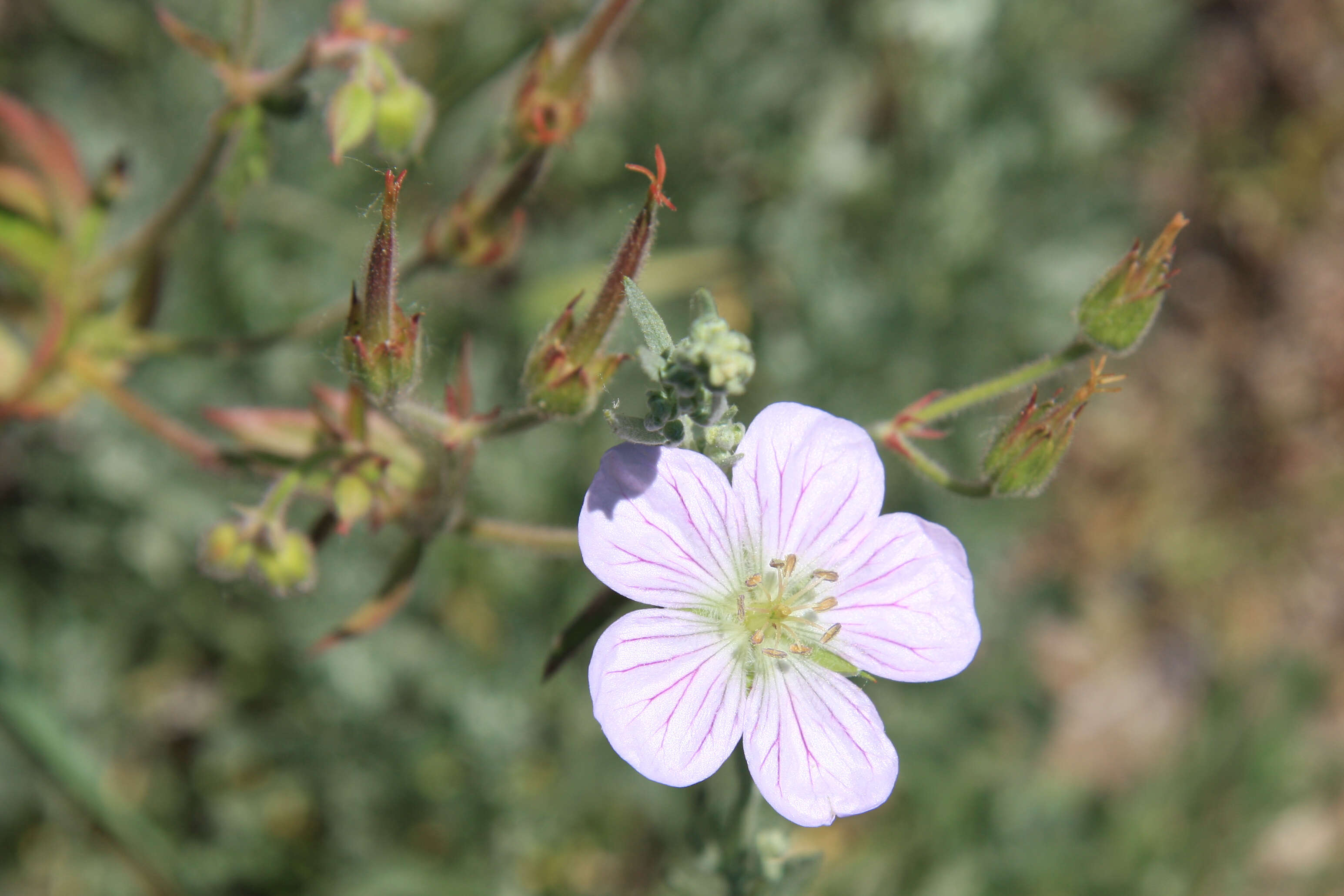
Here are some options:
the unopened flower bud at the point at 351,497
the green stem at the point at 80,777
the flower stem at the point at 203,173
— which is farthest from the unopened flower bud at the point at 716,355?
the green stem at the point at 80,777

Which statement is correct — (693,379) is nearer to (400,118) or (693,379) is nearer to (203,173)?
(400,118)

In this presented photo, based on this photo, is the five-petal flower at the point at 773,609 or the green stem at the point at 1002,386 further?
the green stem at the point at 1002,386

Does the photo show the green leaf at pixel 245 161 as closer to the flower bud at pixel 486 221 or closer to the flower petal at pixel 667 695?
the flower bud at pixel 486 221

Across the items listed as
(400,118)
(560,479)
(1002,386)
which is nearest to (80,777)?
(560,479)

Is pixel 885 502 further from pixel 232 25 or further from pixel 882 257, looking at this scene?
pixel 232 25

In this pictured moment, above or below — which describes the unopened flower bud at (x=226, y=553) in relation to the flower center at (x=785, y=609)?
below

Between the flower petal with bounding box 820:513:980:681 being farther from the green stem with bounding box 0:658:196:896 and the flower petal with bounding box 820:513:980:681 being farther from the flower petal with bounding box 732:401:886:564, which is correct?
the green stem with bounding box 0:658:196:896
